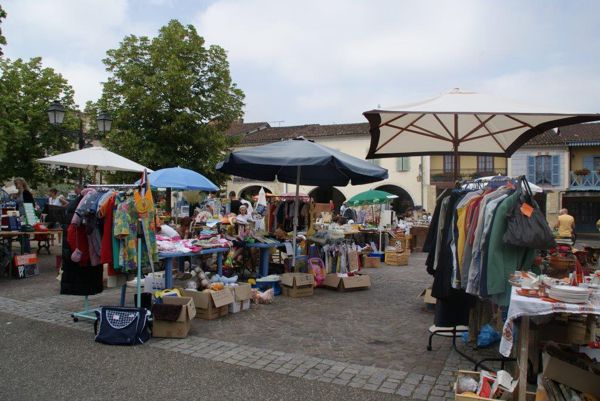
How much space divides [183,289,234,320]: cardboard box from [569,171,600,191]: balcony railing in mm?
31056

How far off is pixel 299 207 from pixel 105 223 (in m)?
4.27

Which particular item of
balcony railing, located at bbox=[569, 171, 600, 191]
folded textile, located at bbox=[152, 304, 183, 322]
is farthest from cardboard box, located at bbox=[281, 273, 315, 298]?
balcony railing, located at bbox=[569, 171, 600, 191]

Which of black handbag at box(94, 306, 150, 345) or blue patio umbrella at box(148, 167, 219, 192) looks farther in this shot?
blue patio umbrella at box(148, 167, 219, 192)

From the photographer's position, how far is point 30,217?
10.5m

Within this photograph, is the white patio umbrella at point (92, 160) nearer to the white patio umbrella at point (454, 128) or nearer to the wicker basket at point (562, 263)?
the white patio umbrella at point (454, 128)

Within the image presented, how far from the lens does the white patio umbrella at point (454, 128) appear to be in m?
5.48

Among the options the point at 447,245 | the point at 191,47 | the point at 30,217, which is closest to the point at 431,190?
the point at 191,47

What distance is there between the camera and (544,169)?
3191cm

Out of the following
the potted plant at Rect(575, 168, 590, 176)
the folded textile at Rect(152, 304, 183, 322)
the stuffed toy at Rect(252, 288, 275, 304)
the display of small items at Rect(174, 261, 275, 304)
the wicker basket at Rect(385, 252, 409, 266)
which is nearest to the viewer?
the folded textile at Rect(152, 304, 183, 322)

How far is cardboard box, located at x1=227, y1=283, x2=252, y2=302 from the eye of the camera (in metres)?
6.49

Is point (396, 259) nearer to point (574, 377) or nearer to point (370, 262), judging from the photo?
point (370, 262)

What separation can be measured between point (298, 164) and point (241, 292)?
6.79 ft

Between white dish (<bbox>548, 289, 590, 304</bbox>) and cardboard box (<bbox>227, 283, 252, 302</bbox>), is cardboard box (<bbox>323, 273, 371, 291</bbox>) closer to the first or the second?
cardboard box (<bbox>227, 283, 252, 302</bbox>)

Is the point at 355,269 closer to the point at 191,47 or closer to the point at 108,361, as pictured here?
the point at 108,361
